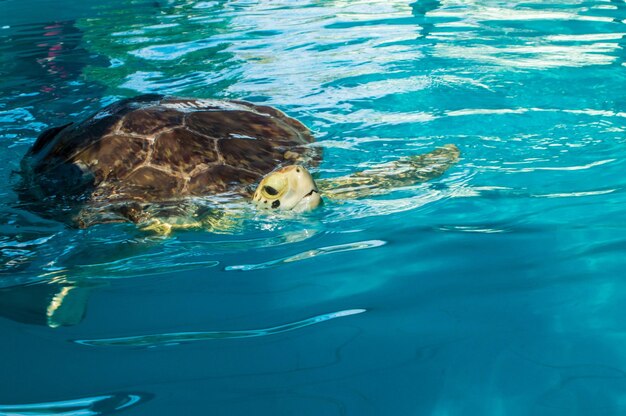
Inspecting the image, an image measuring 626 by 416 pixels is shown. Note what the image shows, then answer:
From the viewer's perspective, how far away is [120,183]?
3945 mm

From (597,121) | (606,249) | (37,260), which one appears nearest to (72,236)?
(37,260)

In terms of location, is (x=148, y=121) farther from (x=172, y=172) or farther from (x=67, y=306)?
(x=67, y=306)

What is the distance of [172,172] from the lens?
13.1 ft

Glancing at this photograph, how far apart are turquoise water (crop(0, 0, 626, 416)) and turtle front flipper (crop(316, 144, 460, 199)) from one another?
3.4 inches

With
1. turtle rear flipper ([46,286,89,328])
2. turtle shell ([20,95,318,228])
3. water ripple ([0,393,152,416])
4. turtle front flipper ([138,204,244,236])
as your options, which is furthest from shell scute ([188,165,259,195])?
water ripple ([0,393,152,416])

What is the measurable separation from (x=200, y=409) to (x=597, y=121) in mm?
3797

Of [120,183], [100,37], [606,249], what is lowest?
[606,249]

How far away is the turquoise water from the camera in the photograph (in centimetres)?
225

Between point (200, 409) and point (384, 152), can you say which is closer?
point (200, 409)

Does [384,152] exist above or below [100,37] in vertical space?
below

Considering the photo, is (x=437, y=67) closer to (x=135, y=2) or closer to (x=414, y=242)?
(x=414, y=242)

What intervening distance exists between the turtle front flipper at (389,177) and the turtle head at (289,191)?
24 cm

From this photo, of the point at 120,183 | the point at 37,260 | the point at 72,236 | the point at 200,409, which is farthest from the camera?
the point at 120,183

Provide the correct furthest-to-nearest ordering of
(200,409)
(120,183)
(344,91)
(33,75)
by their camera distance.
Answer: (33,75)
(344,91)
(120,183)
(200,409)
